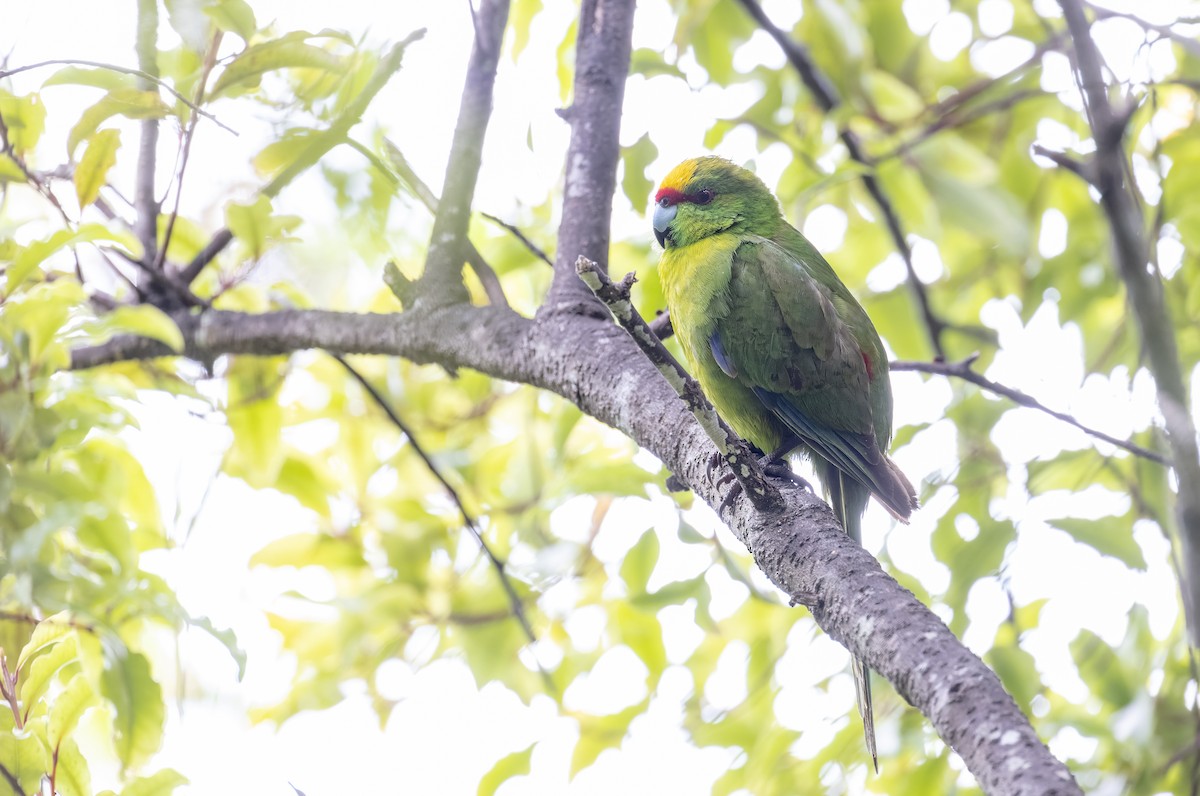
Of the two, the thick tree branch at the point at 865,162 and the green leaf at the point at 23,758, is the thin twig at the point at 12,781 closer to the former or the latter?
the green leaf at the point at 23,758

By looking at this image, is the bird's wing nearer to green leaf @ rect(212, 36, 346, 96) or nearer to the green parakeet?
the green parakeet

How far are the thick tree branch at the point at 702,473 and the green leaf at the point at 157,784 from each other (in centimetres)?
97

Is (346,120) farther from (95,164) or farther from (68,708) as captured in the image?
(68,708)

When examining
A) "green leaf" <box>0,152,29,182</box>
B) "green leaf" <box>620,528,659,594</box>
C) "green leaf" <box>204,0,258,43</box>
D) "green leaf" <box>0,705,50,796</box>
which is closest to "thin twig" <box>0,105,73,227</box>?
"green leaf" <box>0,152,29,182</box>

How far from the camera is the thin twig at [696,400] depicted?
1469 mm

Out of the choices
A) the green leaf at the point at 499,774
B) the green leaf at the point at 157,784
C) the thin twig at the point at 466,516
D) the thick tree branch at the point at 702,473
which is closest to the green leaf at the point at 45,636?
the green leaf at the point at 157,784

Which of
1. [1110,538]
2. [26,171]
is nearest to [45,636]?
[26,171]

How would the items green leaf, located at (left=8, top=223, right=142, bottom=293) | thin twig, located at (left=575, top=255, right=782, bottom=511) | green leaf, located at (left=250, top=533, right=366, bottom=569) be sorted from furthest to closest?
green leaf, located at (left=250, top=533, right=366, bottom=569) < green leaf, located at (left=8, top=223, right=142, bottom=293) < thin twig, located at (left=575, top=255, right=782, bottom=511)

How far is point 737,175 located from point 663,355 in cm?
209

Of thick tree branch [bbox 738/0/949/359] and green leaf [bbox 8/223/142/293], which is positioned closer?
green leaf [bbox 8/223/142/293]

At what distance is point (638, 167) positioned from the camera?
2838mm

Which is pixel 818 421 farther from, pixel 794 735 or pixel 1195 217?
pixel 1195 217

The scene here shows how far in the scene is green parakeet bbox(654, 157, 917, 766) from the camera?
2.85 meters

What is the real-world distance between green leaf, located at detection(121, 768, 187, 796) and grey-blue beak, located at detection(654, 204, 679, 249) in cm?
219
